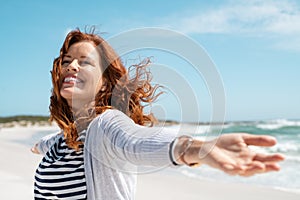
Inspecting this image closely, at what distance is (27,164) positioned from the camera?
8.05m

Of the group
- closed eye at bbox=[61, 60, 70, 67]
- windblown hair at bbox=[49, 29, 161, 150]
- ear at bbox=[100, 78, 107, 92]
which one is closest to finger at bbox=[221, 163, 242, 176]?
windblown hair at bbox=[49, 29, 161, 150]

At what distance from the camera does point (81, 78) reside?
1.84 meters

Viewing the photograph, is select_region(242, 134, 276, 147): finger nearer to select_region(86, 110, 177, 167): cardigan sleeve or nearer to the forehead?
select_region(86, 110, 177, 167): cardigan sleeve

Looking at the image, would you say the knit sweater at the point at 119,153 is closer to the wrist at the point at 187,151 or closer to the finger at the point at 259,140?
the wrist at the point at 187,151

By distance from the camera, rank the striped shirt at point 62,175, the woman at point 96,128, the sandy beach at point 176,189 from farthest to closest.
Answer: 1. the sandy beach at point 176,189
2. the striped shirt at point 62,175
3. the woman at point 96,128

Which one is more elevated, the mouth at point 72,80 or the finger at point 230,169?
the mouth at point 72,80

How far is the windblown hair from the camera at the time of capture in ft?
6.08

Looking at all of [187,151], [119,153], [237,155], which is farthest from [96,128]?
[237,155]

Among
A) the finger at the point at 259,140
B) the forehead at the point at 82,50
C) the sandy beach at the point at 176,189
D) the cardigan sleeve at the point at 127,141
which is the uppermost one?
the forehead at the point at 82,50

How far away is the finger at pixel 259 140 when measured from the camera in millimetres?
1079

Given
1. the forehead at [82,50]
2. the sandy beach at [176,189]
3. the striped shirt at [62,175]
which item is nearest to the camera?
the striped shirt at [62,175]

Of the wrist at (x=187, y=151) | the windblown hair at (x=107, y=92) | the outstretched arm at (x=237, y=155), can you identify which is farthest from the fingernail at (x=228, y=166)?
the windblown hair at (x=107, y=92)

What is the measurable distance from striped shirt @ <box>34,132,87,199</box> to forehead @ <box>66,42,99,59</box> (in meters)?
0.37

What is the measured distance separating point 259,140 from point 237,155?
0.22ft
